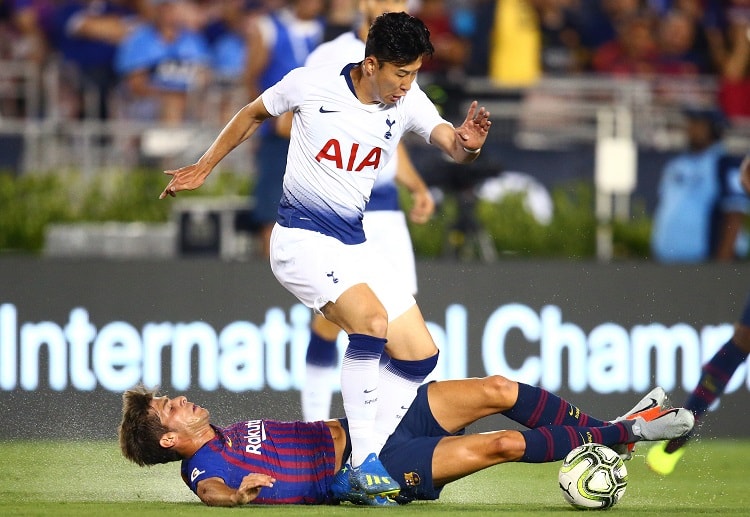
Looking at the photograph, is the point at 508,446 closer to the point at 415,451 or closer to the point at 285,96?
the point at 415,451

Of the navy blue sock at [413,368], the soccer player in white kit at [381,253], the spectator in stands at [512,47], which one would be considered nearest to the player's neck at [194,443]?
the navy blue sock at [413,368]

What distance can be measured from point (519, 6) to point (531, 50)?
452 millimetres

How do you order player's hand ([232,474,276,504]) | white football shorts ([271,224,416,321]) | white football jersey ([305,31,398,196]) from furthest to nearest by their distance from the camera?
1. white football jersey ([305,31,398,196])
2. white football shorts ([271,224,416,321])
3. player's hand ([232,474,276,504])

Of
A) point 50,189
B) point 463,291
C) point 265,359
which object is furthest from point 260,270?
point 50,189

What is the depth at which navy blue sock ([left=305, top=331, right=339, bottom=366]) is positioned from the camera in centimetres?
846

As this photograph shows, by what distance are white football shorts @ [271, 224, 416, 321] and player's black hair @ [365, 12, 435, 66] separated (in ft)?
3.16

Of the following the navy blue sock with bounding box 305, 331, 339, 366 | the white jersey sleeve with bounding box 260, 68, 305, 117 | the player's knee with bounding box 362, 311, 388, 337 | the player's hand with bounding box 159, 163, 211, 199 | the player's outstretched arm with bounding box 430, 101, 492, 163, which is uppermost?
the white jersey sleeve with bounding box 260, 68, 305, 117

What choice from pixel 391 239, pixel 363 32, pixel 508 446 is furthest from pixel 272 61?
pixel 508 446

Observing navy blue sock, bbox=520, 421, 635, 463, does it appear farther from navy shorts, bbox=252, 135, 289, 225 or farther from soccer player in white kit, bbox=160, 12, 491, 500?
navy shorts, bbox=252, 135, 289, 225

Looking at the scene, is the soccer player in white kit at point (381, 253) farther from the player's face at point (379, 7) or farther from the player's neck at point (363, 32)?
the player's face at point (379, 7)

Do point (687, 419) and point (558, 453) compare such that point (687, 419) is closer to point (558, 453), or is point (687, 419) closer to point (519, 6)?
point (558, 453)

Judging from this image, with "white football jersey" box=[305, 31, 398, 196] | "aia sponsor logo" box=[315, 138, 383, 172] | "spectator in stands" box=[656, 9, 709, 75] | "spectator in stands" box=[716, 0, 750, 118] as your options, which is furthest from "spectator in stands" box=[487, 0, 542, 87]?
"aia sponsor logo" box=[315, 138, 383, 172]

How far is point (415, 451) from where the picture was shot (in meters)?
6.57

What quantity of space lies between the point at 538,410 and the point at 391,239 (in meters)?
1.95
